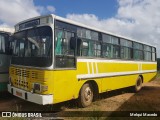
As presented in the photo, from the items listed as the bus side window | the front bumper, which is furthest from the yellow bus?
the bus side window

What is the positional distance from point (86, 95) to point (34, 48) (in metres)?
2.76

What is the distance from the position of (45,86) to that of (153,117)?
12.4 feet

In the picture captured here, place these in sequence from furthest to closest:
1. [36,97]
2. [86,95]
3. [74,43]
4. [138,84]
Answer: [138,84] → [86,95] → [74,43] → [36,97]

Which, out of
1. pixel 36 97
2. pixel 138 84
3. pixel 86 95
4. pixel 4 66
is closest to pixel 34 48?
pixel 36 97

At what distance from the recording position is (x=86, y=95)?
852cm

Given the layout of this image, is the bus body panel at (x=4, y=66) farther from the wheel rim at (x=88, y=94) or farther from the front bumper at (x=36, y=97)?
the wheel rim at (x=88, y=94)

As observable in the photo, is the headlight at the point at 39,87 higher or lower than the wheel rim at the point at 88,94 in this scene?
higher

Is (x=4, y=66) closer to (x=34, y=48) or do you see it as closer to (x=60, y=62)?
(x=34, y=48)

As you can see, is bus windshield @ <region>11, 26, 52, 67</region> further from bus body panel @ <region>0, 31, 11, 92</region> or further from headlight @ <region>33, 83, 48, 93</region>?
bus body panel @ <region>0, 31, 11, 92</region>

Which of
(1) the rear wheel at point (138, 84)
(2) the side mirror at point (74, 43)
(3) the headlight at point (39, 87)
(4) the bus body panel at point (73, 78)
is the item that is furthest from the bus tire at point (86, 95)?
(1) the rear wheel at point (138, 84)

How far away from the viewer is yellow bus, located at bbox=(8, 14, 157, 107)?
683 centimetres

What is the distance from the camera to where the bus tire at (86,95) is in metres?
8.21

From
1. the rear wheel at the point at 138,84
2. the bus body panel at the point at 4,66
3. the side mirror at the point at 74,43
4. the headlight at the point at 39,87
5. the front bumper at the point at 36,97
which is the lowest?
the rear wheel at the point at 138,84

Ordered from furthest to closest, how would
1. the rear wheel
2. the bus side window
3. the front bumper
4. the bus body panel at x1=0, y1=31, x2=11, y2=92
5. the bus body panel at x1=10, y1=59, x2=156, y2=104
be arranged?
the rear wheel < the bus side window < the bus body panel at x1=0, y1=31, x2=11, y2=92 < the bus body panel at x1=10, y1=59, x2=156, y2=104 < the front bumper
